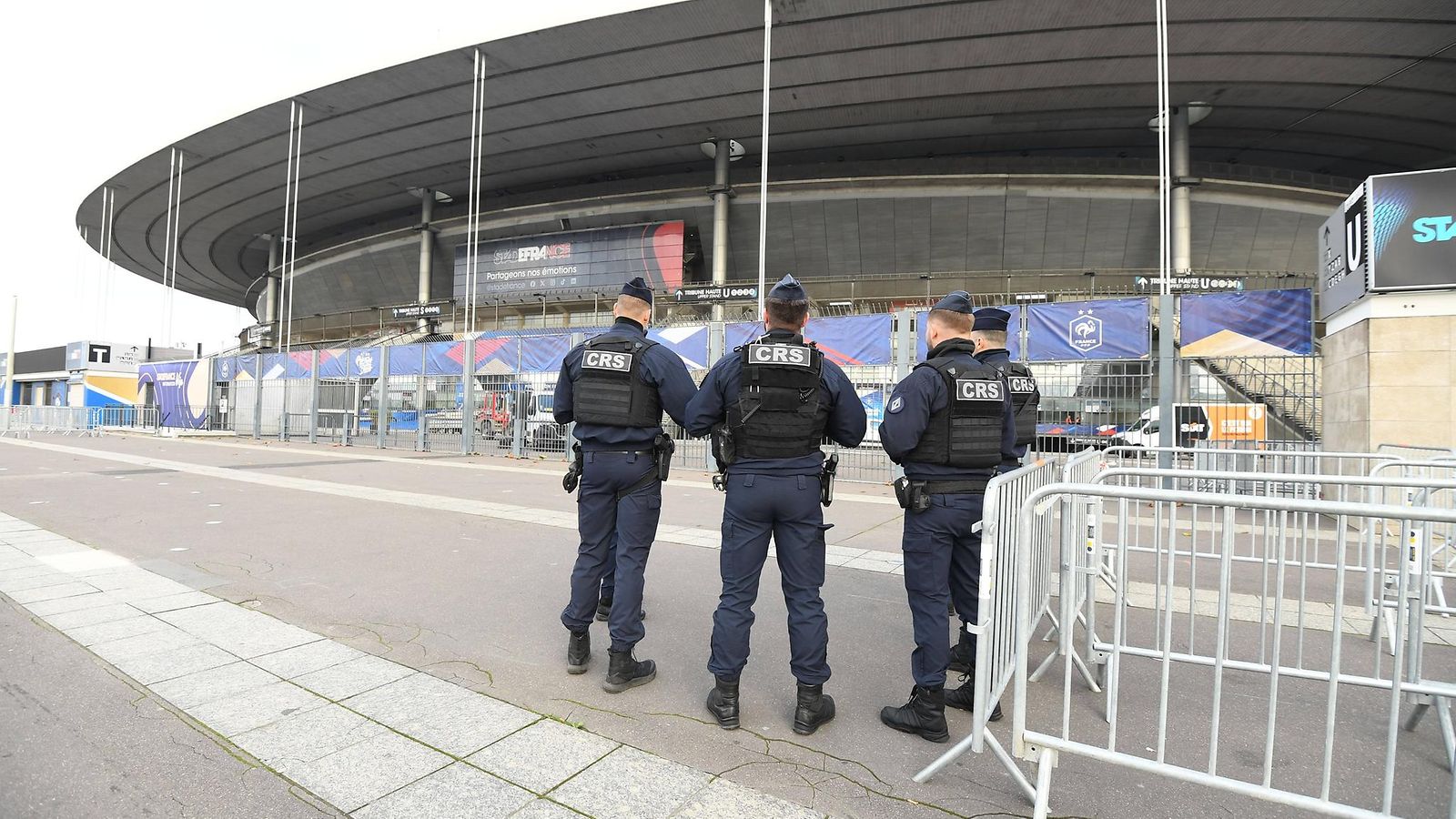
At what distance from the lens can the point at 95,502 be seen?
27.5 ft

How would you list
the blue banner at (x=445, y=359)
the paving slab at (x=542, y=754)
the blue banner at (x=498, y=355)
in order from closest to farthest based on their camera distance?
1. the paving slab at (x=542, y=754)
2. the blue banner at (x=498, y=355)
3. the blue banner at (x=445, y=359)

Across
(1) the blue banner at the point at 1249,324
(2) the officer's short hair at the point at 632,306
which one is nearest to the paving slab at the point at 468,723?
(2) the officer's short hair at the point at 632,306

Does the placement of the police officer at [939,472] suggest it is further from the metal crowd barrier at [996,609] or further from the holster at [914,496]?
the metal crowd barrier at [996,609]

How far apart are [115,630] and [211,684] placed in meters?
1.32

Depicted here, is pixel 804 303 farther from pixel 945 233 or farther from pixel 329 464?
pixel 945 233

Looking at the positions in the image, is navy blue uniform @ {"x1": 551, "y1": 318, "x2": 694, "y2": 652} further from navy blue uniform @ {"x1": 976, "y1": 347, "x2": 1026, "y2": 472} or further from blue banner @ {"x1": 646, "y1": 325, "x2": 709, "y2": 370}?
blue banner @ {"x1": 646, "y1": 325, "x2": 709, "y2": 370}

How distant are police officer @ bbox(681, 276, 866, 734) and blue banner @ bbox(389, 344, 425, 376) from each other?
61.4 ft

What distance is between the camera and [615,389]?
3396 millimetres

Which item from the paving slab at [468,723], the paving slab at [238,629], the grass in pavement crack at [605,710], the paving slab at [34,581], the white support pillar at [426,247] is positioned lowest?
the paving slab at [34,581]

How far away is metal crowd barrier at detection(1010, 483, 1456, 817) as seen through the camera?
1.95 metres

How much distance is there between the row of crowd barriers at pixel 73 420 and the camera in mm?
28922

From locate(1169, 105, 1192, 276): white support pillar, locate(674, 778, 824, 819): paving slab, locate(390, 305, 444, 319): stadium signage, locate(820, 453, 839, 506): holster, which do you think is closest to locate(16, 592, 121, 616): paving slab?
locate(674, 778, 824, 819): paving slab

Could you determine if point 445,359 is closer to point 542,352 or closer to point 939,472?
point 542,352

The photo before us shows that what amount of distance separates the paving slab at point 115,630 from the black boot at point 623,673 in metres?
2.82
